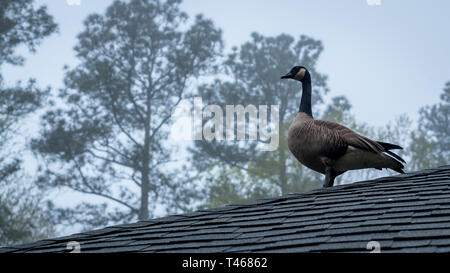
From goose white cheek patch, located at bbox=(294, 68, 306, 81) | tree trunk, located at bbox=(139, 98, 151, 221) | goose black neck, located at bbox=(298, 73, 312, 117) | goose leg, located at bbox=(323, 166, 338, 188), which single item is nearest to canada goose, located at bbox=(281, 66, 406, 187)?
goose leg, located at bbox=(323, 166, 338, 188)

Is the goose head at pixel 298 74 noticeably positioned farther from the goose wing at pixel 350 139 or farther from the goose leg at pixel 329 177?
the goose leg at pixel 329 177

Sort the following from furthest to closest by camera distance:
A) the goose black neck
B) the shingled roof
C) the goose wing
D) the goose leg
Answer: the goose black neck
the goose leg
the goose wing
the shingled roof

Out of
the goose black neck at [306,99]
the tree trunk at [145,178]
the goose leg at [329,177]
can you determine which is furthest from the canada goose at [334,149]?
the tree trunk at [145,178]

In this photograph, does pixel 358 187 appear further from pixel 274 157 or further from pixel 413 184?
pixel 274 157

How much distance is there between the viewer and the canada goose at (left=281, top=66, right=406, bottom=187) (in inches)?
217

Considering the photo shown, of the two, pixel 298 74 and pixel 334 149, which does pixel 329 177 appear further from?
pixel 298 74

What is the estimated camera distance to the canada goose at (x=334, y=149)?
18.1 ft

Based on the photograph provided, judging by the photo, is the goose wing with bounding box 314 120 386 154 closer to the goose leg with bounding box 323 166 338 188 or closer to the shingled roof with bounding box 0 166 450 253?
the goose leg with bounding box 323 166 338 188

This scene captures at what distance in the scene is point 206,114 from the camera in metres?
29.0

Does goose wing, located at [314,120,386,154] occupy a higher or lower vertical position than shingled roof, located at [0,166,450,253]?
higher

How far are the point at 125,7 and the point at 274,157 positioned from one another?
984 cm

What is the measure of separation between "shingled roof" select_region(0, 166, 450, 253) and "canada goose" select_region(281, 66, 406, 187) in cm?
41

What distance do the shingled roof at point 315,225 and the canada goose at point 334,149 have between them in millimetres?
413
